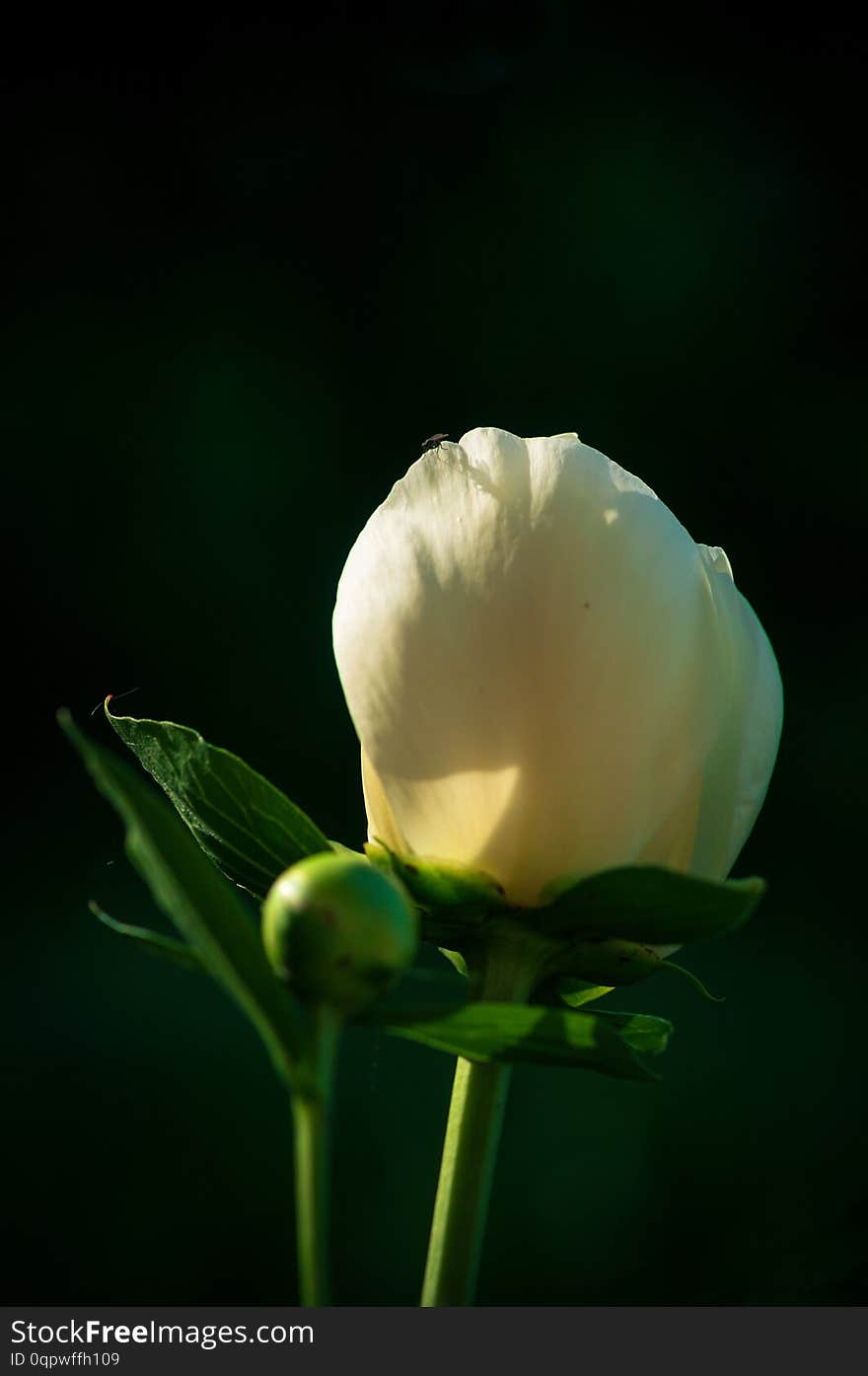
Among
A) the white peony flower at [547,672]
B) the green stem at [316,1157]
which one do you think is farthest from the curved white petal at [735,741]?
the green stem at [316,1157]

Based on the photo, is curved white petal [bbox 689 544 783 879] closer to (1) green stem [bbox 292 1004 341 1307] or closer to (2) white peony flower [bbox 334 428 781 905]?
(2) white peony flower [bbox 334 428 781 905]

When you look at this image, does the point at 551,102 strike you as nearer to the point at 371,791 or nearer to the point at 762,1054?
the point at 762,1054

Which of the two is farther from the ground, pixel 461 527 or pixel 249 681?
pixel 461 527

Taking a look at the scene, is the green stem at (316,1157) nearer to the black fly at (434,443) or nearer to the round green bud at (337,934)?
the round green bud at (337,934)

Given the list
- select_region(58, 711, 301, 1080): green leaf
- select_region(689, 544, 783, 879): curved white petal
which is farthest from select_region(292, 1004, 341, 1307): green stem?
select_region(689, 544, 783, 879): curved white petal

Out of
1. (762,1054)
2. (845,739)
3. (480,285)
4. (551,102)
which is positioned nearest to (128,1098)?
(762,1054)

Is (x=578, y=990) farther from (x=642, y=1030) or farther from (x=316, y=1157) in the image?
(x=316, y=1157)
